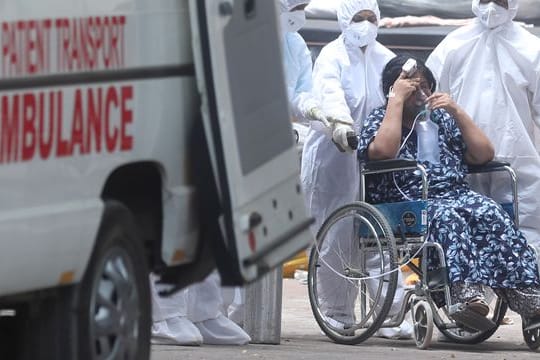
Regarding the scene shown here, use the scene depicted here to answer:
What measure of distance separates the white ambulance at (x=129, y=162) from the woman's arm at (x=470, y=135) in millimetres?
3316

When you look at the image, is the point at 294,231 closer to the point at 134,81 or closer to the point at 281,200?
the point at 281,200

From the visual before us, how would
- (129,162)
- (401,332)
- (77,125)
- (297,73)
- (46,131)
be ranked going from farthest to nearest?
(297,73) < (401,332) < (129,162) < (77,125) < (46,131)

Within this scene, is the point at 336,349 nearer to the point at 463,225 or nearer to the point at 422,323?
the point at 422,323

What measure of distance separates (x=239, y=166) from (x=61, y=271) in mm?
809

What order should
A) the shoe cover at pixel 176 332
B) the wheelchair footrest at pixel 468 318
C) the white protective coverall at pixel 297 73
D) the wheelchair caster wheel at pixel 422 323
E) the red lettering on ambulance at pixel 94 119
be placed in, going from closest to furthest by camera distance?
the red lettering on ambulance at pixel 94 119 < the shoe cover at pixel 176 332 < the wheelchair footrest at pixel 468 318 < the wheelchair caster wheel at pixel 422 323 < the white protective coverall at pixel 297 73

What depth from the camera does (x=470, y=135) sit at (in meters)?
9.64

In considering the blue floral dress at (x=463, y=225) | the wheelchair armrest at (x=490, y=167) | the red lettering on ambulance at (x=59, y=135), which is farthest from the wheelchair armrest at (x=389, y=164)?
the red lettering on ambulance at (x=59, y=135)

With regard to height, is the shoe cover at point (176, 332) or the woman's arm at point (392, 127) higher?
the woman's arm at point (392, 127)

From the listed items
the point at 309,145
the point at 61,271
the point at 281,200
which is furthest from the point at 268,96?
the point at 309,145

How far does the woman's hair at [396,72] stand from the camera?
9.73 metres

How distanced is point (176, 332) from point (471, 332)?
5.57 feet

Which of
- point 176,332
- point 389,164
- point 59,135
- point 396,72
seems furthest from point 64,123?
point 396,72

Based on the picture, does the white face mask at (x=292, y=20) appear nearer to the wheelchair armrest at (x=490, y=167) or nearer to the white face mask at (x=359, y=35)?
the white face mask at (x=359, y=35)

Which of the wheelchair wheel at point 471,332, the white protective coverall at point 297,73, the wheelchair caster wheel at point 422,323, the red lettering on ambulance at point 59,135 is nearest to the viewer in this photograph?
the red lettering on ambulance at point 59,135
